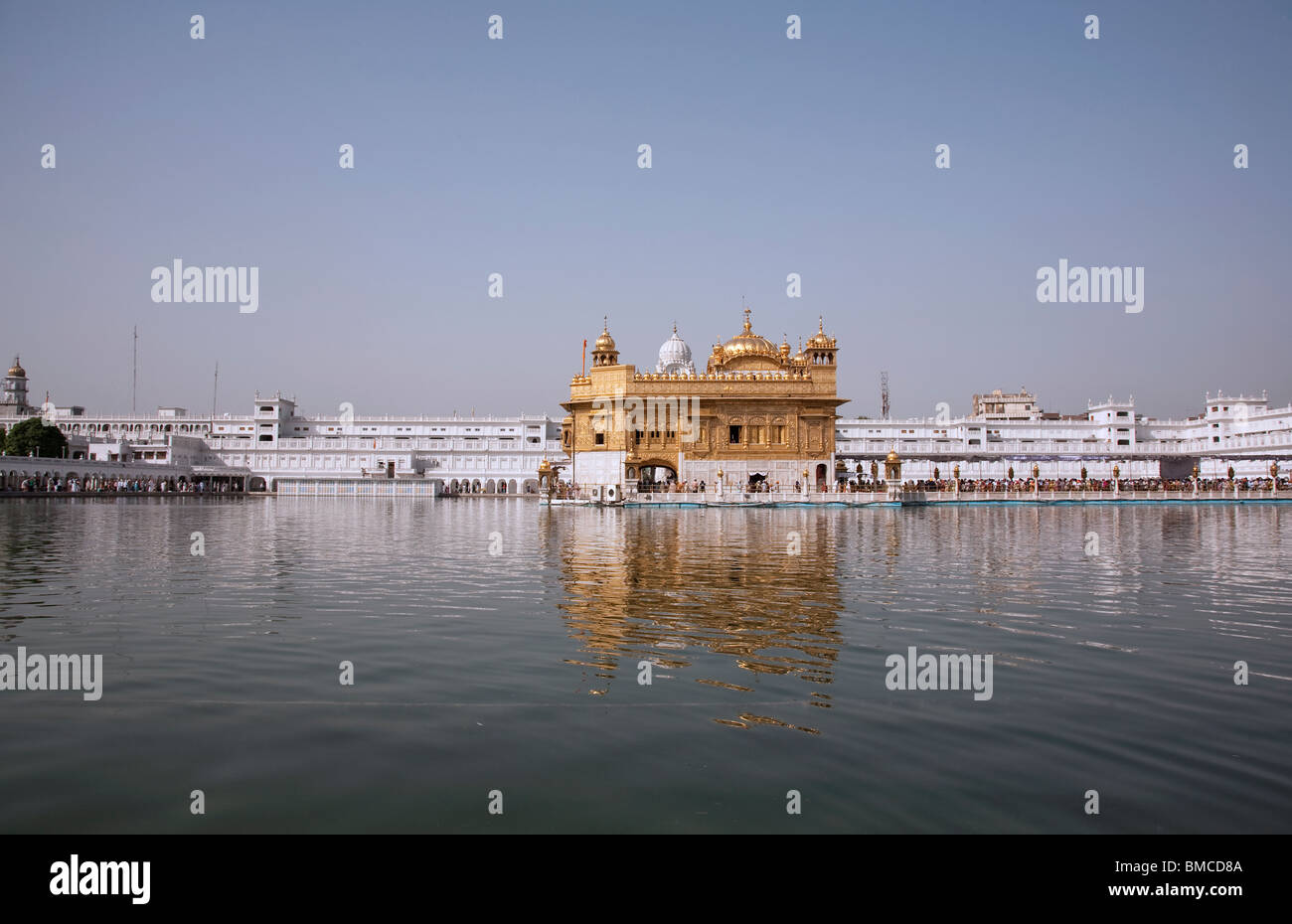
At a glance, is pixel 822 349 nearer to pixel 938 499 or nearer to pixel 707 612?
pixel 938 499

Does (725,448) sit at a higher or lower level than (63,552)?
higher

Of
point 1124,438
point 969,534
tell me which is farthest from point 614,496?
point 1124,438

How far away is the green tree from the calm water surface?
246 feet

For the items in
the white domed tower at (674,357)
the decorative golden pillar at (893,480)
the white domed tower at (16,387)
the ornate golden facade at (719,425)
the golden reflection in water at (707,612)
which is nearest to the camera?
the golden reflection in water at (707,612)

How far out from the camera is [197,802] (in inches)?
200

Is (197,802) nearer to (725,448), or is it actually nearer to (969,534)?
(969,534)

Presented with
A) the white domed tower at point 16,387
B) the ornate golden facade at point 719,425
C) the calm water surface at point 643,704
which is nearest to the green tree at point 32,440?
the white domed tower at point 16,387

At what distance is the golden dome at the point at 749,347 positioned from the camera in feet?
210

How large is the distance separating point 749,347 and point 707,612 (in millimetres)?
54822

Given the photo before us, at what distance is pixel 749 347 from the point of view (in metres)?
64.8

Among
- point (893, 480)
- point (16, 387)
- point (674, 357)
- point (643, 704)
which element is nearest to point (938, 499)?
point (893, 480)

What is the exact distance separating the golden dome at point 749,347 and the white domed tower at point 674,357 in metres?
8.53

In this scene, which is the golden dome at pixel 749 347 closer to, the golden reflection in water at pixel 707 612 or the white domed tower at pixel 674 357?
the white domed tower at pixel 674 357
